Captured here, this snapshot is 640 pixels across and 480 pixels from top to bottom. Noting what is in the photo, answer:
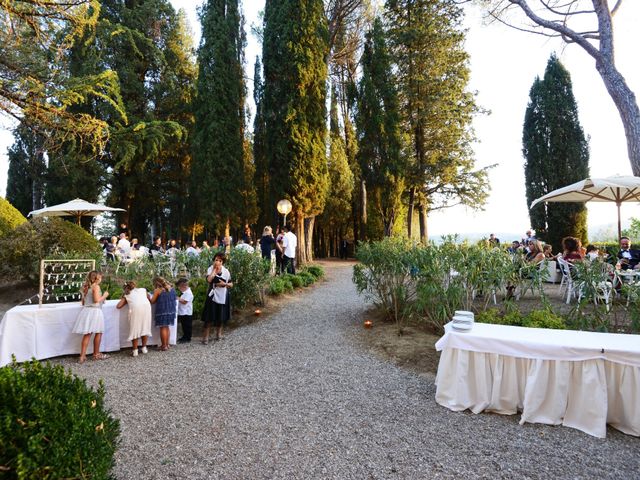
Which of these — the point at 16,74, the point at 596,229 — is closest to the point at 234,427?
the point at 16,74

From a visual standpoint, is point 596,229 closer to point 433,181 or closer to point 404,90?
point 433,181

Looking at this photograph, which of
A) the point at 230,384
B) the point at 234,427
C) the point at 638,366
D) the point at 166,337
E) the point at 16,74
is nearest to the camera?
the point at 638,366

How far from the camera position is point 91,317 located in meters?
5.11

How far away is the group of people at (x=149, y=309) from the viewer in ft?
16.8

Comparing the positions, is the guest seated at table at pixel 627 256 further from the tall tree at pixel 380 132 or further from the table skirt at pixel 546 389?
the tall tree at pixel 380 132

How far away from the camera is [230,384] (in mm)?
4102

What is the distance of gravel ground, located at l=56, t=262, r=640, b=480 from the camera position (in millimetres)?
2492

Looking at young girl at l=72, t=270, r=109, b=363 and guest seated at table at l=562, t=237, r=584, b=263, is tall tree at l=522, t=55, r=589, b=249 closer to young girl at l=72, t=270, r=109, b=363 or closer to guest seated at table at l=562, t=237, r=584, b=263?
guest seated at table at l=562, t=237, r=584, b=263

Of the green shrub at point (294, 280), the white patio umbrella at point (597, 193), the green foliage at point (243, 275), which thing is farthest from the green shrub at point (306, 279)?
the white patio umbrella at point (597, 193)

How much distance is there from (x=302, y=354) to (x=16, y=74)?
6.64 metres

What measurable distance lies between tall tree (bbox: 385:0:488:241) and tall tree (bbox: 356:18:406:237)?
1.17m

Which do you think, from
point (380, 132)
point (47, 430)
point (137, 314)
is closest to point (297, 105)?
point (380, 132)

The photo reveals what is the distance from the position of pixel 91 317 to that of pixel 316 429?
369 centimetres

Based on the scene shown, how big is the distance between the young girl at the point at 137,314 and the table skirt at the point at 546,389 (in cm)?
411
